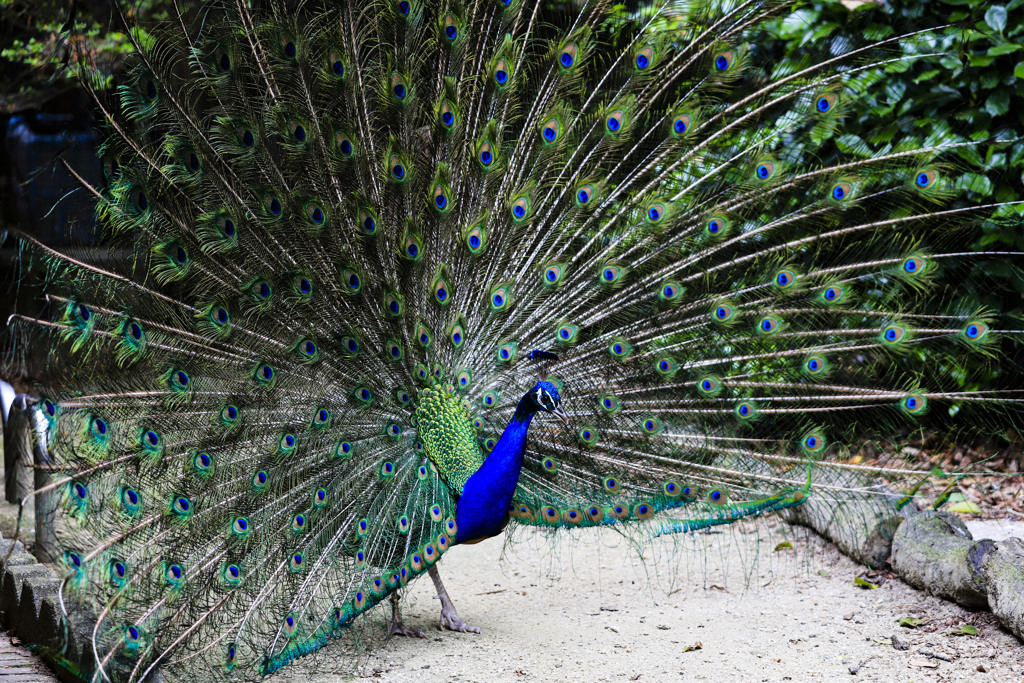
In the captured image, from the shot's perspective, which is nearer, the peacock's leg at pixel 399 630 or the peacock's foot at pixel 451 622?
the peacock's leg at pixel 399 630

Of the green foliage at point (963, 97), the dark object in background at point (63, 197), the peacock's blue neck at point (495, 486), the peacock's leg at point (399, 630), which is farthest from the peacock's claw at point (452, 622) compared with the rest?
the green foliage at point (963, 97)

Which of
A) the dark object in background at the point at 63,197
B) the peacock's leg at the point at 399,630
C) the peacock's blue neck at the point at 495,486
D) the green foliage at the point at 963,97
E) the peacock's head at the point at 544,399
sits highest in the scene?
the green foliage at the point at 963,97

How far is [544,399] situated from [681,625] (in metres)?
1.62

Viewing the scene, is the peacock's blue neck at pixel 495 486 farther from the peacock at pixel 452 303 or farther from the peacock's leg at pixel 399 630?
the peacock's leg at pixel 399 630

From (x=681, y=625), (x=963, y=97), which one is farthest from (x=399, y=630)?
(x=963, y=97)

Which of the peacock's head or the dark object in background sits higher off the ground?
the dark object in background

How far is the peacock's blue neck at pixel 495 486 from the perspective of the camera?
13.8 feet

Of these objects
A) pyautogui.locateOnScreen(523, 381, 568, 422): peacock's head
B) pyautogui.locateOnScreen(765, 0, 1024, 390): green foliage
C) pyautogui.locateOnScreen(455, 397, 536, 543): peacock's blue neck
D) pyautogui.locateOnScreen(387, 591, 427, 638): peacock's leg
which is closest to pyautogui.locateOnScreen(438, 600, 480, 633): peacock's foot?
pyautogui.locateOnScreen(387, 591, 427, 638): peacock's leg

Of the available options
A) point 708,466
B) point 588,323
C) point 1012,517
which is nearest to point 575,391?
point 588,323

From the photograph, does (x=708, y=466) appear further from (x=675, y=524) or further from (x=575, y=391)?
(x=575, y=391)

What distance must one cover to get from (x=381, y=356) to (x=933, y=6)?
4.52 metres

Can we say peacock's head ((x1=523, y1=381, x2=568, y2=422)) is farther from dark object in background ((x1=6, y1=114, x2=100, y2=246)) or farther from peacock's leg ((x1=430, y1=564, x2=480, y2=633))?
dark object in background ((x1=6, y1=114, x2=100, y2=246))

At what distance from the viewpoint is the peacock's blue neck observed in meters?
4.20

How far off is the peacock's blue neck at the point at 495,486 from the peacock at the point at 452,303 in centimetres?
2
